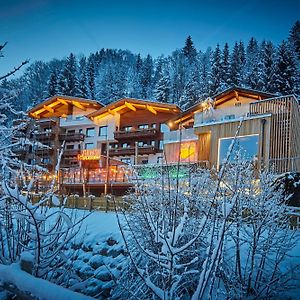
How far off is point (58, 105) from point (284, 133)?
97.8ft

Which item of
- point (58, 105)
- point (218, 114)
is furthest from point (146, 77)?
point (218, 114)

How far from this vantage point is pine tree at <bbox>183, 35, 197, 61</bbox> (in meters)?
65.2

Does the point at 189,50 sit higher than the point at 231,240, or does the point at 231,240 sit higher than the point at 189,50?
the point at 189,50

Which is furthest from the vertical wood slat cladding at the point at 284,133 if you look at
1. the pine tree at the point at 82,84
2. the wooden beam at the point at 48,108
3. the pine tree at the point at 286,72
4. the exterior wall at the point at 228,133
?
the pine tree at the point at 82,84

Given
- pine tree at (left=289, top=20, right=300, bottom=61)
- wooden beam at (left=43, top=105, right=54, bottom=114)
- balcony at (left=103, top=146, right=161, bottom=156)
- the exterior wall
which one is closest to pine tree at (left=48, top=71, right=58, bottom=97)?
wooden beam at (left=43, top=105, right=54, bottom=114)

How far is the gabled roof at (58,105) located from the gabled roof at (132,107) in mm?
1856

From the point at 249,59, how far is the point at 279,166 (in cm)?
3246

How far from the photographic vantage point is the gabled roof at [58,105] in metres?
40.1

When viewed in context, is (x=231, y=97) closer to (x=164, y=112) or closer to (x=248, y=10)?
(x=164, y=112)

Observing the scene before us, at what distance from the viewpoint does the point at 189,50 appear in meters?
67.2

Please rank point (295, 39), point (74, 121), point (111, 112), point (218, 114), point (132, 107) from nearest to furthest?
point (218, 114), point (295, 39), point (132, 107), point (111, 112), point (74, 121)

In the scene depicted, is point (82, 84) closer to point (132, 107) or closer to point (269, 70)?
point (132, 107)

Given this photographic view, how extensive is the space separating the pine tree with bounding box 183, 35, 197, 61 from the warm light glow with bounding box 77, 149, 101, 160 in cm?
3484

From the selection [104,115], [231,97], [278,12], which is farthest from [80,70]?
[278,12]
